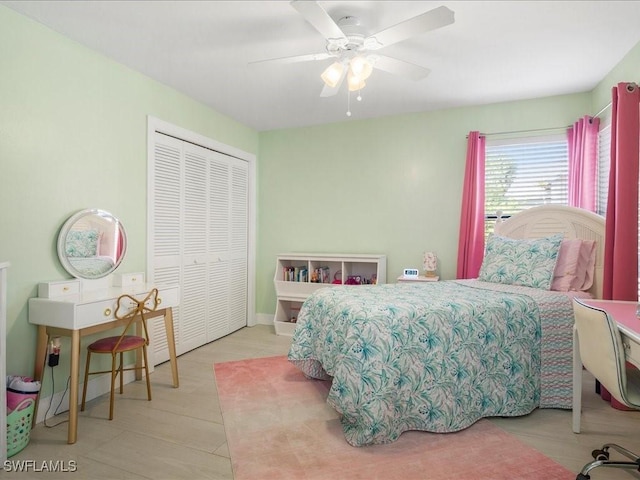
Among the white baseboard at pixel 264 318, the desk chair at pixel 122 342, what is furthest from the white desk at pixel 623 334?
the white baseboard at pixel 264 318

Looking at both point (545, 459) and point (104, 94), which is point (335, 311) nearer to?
point (545, 459)

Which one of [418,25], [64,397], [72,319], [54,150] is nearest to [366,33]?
[418,25]

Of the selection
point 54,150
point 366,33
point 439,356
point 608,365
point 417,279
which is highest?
point 366,33

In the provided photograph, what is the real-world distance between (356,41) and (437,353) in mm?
1985

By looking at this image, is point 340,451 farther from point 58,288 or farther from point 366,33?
point 366,33

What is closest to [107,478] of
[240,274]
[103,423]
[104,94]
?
[103,423]

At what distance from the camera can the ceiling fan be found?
1.94 m

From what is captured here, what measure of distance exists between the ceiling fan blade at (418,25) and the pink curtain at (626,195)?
5.10 ft

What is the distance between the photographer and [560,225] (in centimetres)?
330

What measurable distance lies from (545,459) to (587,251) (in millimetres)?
1774

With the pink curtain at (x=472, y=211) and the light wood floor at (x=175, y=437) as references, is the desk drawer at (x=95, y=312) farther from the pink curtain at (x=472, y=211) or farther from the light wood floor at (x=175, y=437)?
the pink curtain at (x=472, y=211)

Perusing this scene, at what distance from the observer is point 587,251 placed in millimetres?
3039

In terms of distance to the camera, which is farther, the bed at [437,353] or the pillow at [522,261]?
the pillow at [522,261]

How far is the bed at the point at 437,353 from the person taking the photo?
2.09 meters
